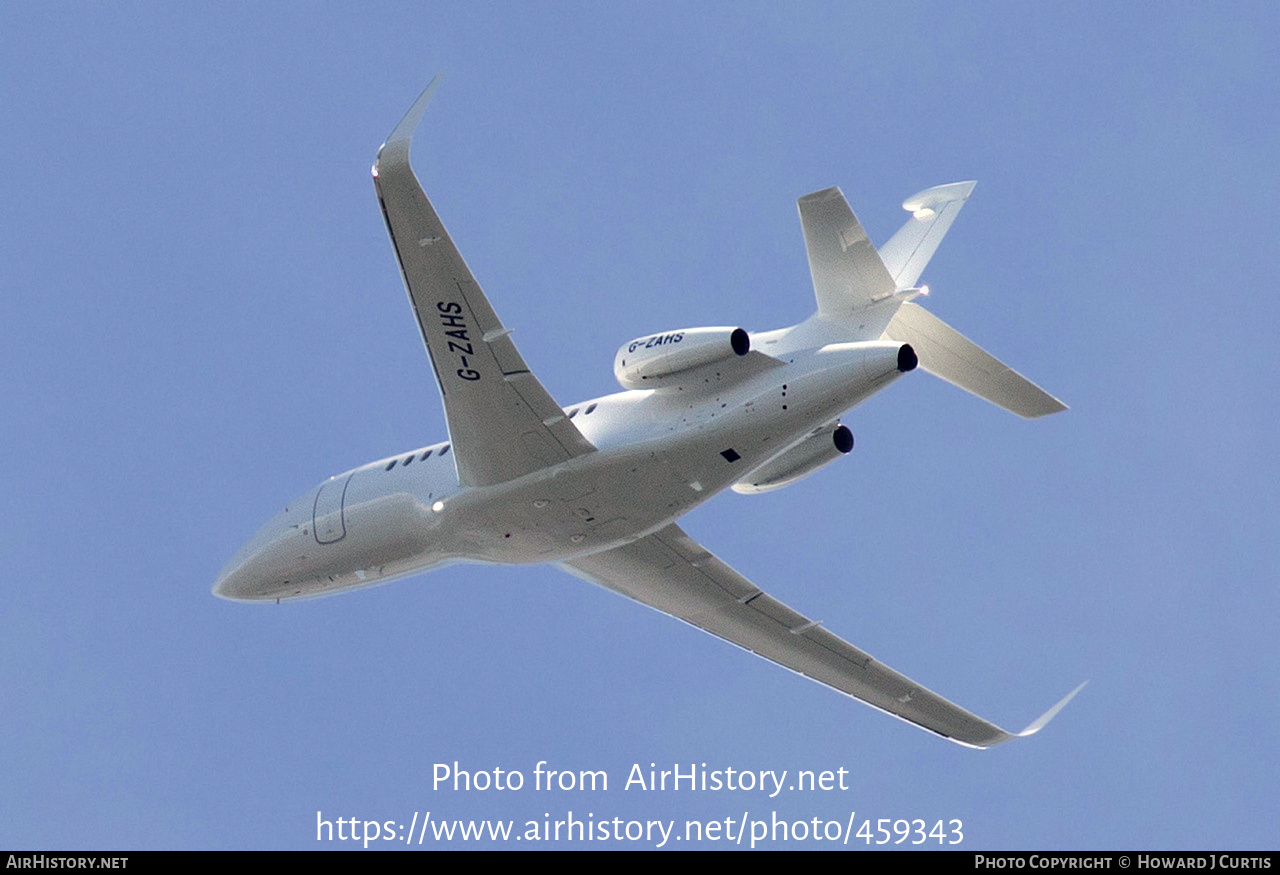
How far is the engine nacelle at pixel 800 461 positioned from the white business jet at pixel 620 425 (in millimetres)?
29

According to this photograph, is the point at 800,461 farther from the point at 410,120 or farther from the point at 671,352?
the point at 410,120

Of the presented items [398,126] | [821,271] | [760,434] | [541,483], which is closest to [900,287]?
[821,271]

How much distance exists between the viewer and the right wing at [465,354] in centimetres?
2573

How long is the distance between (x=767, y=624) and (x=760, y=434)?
25.3ft

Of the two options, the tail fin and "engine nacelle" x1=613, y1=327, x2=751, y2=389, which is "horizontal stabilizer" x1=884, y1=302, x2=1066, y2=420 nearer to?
the tail fin

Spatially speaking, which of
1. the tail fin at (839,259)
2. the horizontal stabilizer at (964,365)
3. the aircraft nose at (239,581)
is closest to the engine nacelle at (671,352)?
the tail fin at (839,259)

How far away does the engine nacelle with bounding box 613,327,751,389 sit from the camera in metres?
27.5

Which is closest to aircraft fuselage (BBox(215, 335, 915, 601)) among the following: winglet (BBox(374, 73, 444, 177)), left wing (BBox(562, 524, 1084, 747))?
left wing (BBox(562, 524, 1084, 747))

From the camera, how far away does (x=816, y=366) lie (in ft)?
89.5

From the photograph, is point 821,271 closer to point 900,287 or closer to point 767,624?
point 900,287

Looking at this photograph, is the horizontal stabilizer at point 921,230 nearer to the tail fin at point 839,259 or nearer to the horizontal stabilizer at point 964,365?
the horizontal stabilizer at point 964,365

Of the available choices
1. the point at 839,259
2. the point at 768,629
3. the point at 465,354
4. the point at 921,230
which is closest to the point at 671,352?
the point at 839,259

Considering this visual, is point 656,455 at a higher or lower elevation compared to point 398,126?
lower

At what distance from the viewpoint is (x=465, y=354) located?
90.2ft
